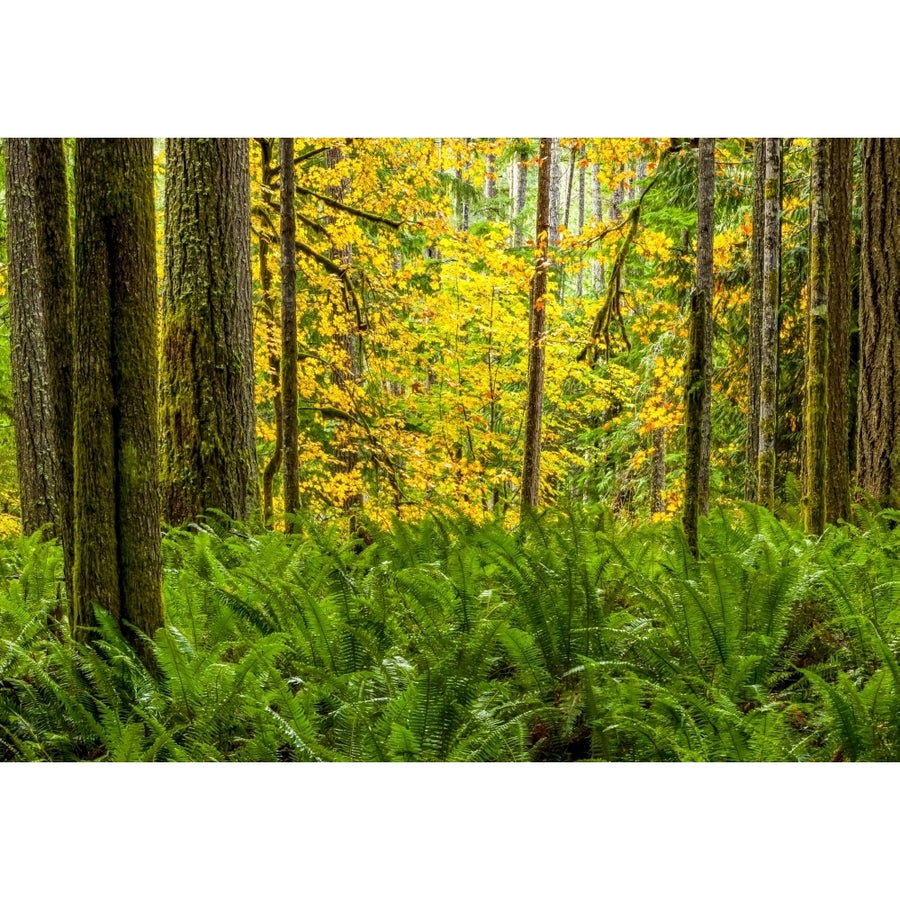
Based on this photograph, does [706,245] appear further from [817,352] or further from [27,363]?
[27,363]

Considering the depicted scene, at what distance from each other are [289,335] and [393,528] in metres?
1.59

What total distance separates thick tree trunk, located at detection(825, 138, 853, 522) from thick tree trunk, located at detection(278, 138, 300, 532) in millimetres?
3353

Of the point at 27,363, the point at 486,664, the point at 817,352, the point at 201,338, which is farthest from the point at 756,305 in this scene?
the point at 27,363

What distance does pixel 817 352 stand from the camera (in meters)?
4.66

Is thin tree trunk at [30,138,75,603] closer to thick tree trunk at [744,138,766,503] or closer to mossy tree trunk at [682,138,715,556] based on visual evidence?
mossy tree trunk at [682,138,715,556]

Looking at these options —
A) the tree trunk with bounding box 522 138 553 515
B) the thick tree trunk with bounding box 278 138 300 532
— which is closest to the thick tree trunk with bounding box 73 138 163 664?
the thick tree trunk with bounding box 278 138 300 532

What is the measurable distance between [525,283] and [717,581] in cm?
645

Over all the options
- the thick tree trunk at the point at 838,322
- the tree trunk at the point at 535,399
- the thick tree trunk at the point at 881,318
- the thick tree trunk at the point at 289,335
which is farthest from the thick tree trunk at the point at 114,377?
the thick tree trunk at the point at 881,318

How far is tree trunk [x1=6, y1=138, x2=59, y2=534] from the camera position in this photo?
5914mm

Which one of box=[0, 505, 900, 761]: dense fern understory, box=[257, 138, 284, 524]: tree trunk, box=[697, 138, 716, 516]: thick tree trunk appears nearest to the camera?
box=[0, 505, 900, 761]: dense fern understory

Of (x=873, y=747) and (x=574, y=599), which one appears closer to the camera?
(x=873, y=747)

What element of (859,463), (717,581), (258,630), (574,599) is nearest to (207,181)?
(258,630)
